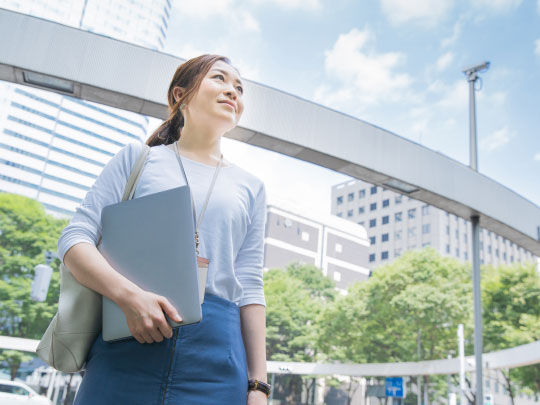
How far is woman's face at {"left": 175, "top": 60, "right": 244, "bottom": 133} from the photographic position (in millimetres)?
1387

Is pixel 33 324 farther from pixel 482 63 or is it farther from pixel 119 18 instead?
pixel 119 18

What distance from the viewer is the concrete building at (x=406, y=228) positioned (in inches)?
2179

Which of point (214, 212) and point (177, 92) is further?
point (177, 92)

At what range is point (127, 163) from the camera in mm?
1255

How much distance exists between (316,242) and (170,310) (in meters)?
50.8

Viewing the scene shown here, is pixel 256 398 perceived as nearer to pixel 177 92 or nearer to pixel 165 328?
pixel 165 328

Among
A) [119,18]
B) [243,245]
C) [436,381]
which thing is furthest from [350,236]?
[119,18]

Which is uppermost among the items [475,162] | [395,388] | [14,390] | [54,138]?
[54,138]

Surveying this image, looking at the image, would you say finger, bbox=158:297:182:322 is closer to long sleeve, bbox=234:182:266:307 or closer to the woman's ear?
long sleeve, bbox=234:182:266:307

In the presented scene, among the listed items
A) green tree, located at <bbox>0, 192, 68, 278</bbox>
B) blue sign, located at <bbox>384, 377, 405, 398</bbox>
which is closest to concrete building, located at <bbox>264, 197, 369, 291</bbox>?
blue sign, located at <bbox>384, 377, 405, 398</bbox>

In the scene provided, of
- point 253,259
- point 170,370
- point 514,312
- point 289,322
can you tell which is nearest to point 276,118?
point 253,259

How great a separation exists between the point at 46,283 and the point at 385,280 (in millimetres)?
16674

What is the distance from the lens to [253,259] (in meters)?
1.34

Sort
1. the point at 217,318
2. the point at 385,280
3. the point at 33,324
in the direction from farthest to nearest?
the point at 385,280 < the point at 33,324 < the point at 217,318
